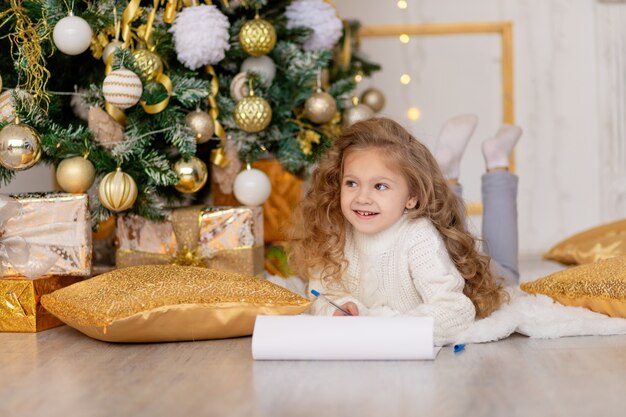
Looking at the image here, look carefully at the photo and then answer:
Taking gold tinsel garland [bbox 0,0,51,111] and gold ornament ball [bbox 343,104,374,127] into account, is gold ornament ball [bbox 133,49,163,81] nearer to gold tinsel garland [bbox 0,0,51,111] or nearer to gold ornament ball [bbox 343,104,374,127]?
gold tinsel garland [bbox 0,0,51,111]

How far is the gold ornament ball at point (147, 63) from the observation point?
6.03 ft

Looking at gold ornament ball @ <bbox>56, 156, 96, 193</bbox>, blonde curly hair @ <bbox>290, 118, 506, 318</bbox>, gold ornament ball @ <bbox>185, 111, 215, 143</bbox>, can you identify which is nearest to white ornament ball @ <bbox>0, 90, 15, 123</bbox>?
gold ornament ball @ <bbox>56, 156, 96, 193</bbox>

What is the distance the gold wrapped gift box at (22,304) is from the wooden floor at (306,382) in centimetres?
12

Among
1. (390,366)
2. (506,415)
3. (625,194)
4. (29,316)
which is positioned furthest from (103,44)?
(625,194)

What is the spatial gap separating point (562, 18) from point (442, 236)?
1.64 metres

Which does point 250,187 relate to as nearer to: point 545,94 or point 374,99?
point 374,99

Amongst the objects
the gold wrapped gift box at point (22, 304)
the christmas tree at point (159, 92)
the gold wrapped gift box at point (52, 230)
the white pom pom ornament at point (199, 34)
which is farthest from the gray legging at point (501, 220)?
the gold wrapped gift box at point (22, 304)

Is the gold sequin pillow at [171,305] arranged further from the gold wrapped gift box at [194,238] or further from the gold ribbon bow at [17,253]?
the gold wrapped gift box at [194,238]

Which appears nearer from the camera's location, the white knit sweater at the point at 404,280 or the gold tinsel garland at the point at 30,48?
the white knit sweater at the point at 404,280

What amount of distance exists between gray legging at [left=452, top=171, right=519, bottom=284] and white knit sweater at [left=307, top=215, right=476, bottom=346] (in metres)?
0.47

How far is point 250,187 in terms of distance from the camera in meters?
2.02

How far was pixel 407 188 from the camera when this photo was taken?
1.64m

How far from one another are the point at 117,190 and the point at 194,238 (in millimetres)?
262

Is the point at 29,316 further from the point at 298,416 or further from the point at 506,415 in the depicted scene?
the point at 506,415
